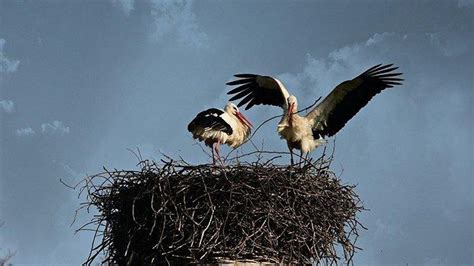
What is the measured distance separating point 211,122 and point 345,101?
1109 millimetres

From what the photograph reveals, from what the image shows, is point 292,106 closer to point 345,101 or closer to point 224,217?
point 345,101

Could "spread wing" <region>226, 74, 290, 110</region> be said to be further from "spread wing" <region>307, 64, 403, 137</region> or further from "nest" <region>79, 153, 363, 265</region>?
"nest" <region>79, 153, 363, 265</region>

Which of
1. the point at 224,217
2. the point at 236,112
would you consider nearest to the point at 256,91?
the point at 236,112

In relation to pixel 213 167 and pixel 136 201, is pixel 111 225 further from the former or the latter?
pixel 213 167

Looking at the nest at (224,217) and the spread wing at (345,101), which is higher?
the spread wing at (345,101)

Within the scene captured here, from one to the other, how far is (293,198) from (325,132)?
1497 mm

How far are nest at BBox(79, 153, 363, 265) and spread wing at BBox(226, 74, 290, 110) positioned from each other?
58.4 inches

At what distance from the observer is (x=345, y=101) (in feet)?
21.4

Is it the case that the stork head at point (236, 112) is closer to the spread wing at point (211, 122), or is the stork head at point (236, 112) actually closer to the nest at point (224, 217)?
the spread wing at point (211, 122)

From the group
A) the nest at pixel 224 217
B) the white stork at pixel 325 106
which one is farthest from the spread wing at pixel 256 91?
the nest at pixel 224 217

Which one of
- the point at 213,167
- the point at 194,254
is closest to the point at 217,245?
the point at 194,254

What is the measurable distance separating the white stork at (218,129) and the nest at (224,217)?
123cm

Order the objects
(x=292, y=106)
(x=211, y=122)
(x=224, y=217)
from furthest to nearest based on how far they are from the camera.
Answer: (x=211, y=122) < (x=292, y=106) < (x=224, y=217)

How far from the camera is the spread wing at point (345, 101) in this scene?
21.1ft
